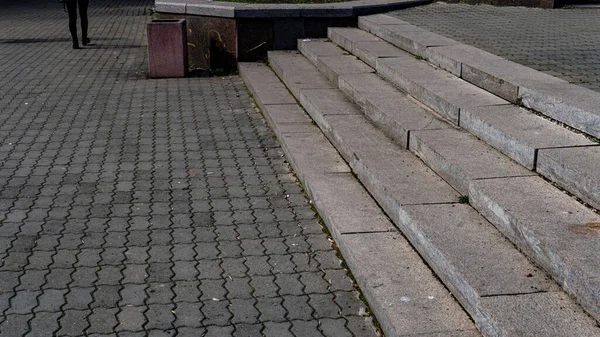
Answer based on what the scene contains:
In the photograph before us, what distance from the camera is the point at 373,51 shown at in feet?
31.7

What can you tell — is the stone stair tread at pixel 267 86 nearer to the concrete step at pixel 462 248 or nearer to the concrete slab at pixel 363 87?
the concrete slab at pixel 363 87

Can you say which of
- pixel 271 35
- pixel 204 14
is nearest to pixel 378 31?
pixel 271 35

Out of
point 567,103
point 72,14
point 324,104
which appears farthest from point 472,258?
point 72,14

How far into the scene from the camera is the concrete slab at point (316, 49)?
Result: 1070 centimetres

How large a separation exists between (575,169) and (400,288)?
47.3 inches

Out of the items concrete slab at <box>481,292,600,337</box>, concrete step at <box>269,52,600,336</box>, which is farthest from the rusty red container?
concrete slab at <box>481,292,600,337</box>

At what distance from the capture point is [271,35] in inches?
481

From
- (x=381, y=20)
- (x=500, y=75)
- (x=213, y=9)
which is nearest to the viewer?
(x=500, y=75)

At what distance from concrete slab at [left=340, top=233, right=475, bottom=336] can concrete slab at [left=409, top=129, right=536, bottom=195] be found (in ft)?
2.02

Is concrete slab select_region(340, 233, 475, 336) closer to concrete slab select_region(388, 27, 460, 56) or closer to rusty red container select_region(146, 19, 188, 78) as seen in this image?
concrete slab select_region(388, 27, 460, 56)

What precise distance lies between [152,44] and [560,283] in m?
8.83

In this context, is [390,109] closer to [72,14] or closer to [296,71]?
[296,71]

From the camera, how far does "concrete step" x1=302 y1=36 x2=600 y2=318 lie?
4.93 metres

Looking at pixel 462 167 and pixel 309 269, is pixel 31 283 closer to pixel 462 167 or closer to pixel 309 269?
pixel 309 269
